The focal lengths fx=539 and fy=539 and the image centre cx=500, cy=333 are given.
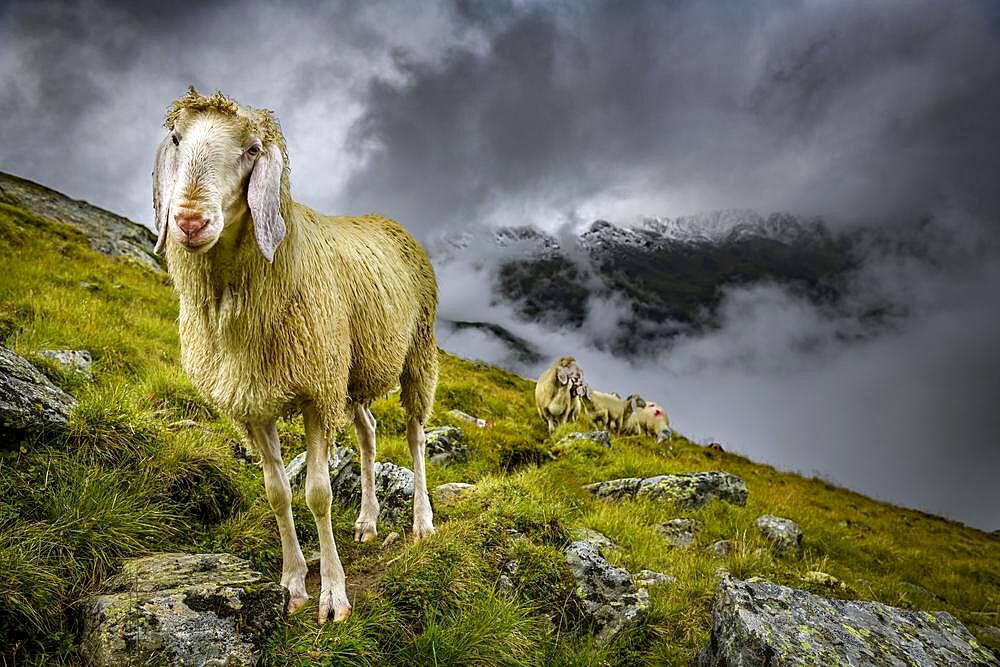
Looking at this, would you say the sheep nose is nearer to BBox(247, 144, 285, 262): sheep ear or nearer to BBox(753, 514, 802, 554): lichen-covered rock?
BBox(247, 144, 285, 262): sheep ear

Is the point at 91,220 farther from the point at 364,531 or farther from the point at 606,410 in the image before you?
the point at 364,531

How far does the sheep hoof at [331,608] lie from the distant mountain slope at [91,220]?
2971cm

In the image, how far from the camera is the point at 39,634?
308 centimetres

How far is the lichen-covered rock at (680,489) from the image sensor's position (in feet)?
32.4

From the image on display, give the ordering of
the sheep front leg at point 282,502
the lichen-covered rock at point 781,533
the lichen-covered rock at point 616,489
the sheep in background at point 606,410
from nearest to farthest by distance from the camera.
→ the sheep front leg at point 282,502
the lichen-covered rock at point 781,533
the lichen-covered rock at point 616,489
the sheep in background at point 606,410

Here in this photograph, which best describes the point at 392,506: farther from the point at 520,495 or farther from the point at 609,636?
the point at 609,636

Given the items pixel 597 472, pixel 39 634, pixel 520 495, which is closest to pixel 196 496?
pixel 39 634

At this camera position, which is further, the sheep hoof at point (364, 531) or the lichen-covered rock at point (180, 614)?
the sheep hoof at point (364, 531)

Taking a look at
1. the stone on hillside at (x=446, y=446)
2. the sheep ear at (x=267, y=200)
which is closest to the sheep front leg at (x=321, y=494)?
the sheep ear at (x=267, y=200)

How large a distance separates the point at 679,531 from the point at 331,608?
6103 mm

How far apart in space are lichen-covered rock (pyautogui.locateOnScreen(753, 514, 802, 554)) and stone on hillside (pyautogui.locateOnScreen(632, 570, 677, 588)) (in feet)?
13.1

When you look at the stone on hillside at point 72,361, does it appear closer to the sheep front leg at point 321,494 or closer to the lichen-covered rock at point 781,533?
the sheep front leg at point 321,494

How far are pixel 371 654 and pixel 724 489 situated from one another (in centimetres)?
881

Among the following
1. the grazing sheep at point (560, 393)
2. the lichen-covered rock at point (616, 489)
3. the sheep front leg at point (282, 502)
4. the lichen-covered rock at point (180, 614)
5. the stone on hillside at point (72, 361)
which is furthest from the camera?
the grazing sheep at point (560, 393)
